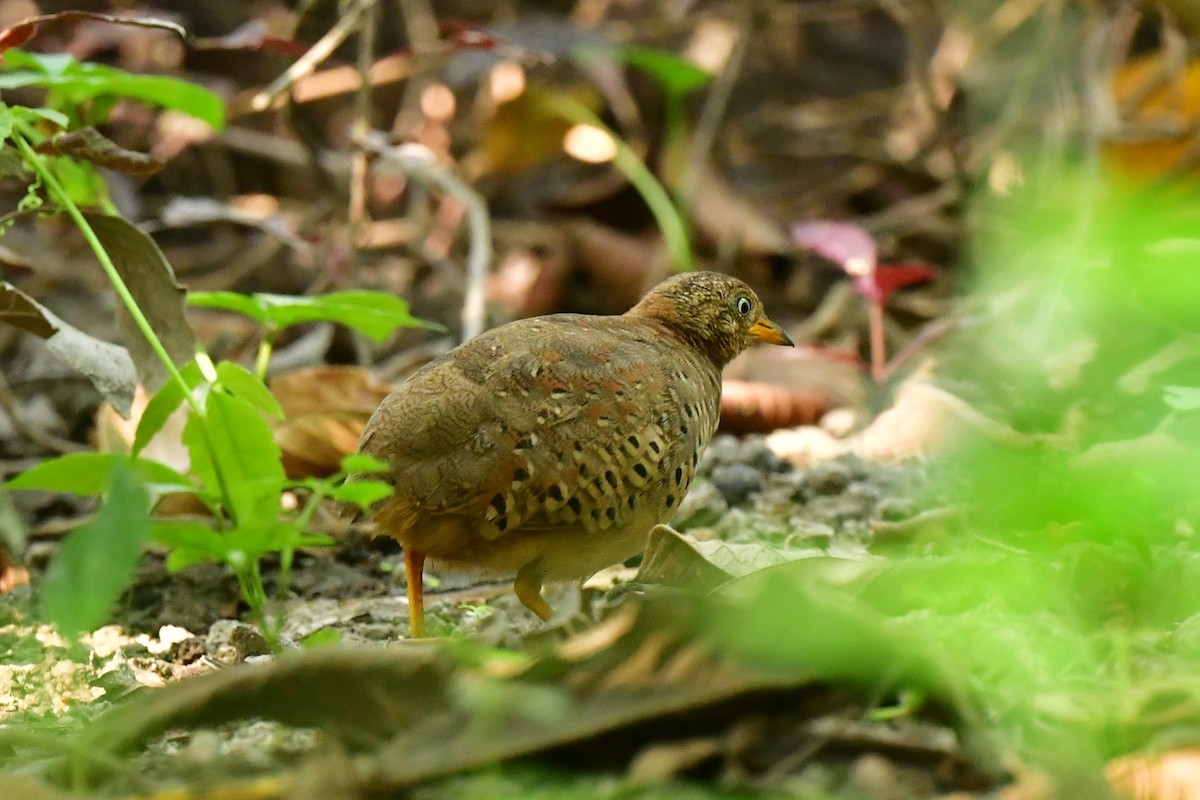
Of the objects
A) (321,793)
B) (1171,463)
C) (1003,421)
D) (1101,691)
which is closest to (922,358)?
(1003,421)

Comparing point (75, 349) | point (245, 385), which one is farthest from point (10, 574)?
point (245, 385)

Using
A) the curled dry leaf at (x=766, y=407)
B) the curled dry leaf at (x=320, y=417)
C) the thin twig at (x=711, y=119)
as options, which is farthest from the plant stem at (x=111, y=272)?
the thin twig at (x=711, y=119)

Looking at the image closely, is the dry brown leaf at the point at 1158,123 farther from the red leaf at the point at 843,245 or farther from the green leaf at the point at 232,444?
the green leaf at the point at 232,444

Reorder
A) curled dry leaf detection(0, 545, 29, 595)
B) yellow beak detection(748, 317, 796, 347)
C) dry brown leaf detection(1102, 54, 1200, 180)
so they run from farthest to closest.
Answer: dry brown leaf detection(1102, 54, 1200, 180), yellow beak detection(748, 317, 796, 347), curled dry leaf detection(0, 545, 29, 595)

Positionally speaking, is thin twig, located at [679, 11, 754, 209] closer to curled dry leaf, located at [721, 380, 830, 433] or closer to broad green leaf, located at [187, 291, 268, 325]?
curled dry leaf, located at [721, 380, 830, 433]

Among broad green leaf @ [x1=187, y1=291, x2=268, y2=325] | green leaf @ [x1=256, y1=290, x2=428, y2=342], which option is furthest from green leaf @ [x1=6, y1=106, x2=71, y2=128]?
green leaf @ [x1=256, y1=290, x2=428, y2=342]

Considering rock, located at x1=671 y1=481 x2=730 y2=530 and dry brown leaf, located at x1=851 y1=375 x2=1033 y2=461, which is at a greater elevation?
dry brown leaf, located at x1=851 y1=375 x2=1033 y2=461

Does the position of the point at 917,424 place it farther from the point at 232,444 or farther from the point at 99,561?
the point at 99,561
